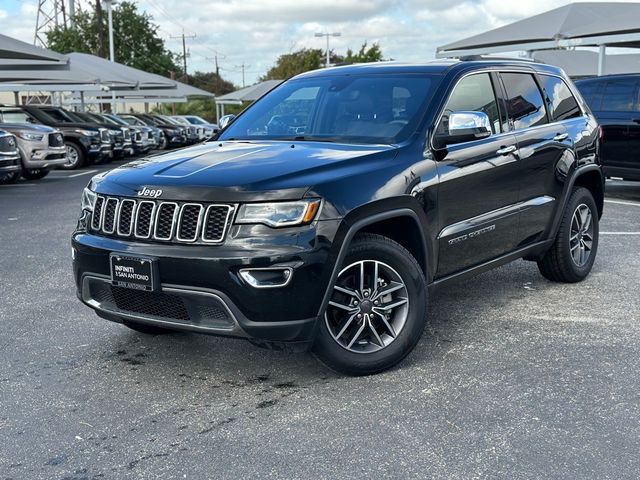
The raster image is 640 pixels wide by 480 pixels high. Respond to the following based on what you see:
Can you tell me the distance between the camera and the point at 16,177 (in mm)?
16531

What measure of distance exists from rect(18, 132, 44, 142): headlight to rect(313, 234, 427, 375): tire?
13810 mm

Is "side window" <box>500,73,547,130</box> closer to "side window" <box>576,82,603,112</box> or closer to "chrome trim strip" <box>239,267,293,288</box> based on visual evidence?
"chrome trim strip" <box>239,267,293,288</box>

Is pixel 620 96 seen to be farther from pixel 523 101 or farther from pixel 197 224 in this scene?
pixel 197 224

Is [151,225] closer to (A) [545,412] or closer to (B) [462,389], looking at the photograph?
(B) [462,389]

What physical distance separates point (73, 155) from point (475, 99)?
1721 cm

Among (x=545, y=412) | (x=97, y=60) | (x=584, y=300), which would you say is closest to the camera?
(x=545, y=412)

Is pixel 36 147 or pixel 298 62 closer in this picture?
pixel 36 147

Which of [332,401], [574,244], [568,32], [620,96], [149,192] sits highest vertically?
[568,32]

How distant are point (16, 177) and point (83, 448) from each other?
46.4 feet

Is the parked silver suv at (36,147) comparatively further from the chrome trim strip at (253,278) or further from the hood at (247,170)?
the chrome trim strip at (253,278)

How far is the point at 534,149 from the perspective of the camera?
5.70 m

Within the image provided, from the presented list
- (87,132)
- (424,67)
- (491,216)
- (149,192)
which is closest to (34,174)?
(87,132)

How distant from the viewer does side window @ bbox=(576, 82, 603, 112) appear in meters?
11.9

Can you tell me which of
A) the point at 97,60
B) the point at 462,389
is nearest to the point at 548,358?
the point at 462,389
